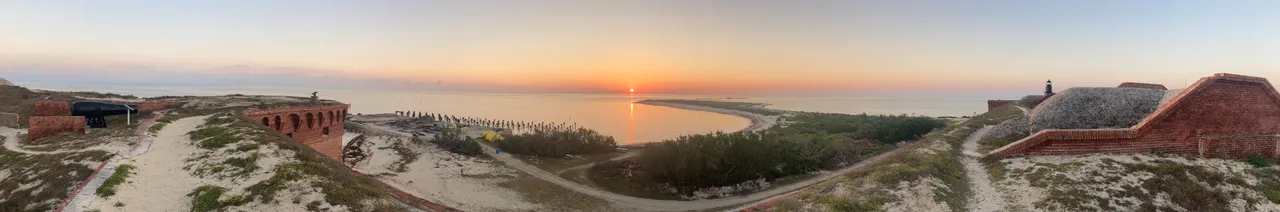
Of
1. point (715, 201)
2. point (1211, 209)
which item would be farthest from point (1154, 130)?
point (715, 201)

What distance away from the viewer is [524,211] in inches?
568

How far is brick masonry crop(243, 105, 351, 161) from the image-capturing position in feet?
59.1

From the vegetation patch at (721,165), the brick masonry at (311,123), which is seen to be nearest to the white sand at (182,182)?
the brick masonry at (311,123)

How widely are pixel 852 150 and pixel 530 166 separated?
612 inches

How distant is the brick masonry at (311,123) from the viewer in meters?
18.0

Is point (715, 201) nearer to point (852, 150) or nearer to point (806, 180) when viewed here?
point (806, 180)

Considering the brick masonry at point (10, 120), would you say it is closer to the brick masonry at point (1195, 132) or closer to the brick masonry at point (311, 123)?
the brick masonry at point (311, 123)

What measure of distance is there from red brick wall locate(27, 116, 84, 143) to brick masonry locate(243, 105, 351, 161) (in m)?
3.82

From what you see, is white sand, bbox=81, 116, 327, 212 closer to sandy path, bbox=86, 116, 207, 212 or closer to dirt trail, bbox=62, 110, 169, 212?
sandy path, bbox=86, 116, 207, 212

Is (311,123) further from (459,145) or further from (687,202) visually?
(687,202)

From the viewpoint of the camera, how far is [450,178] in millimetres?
20609

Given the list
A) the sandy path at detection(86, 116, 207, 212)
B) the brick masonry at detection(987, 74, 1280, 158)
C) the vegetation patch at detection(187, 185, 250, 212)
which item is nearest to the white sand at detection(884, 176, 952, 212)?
the brick masonry at detection(987, 74, 1280, 158)

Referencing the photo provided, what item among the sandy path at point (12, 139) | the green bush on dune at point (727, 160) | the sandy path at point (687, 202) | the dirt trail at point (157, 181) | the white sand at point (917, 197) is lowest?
the sandy path at point (687, 202)

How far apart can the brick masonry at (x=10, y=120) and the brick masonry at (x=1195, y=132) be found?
28.4 m
